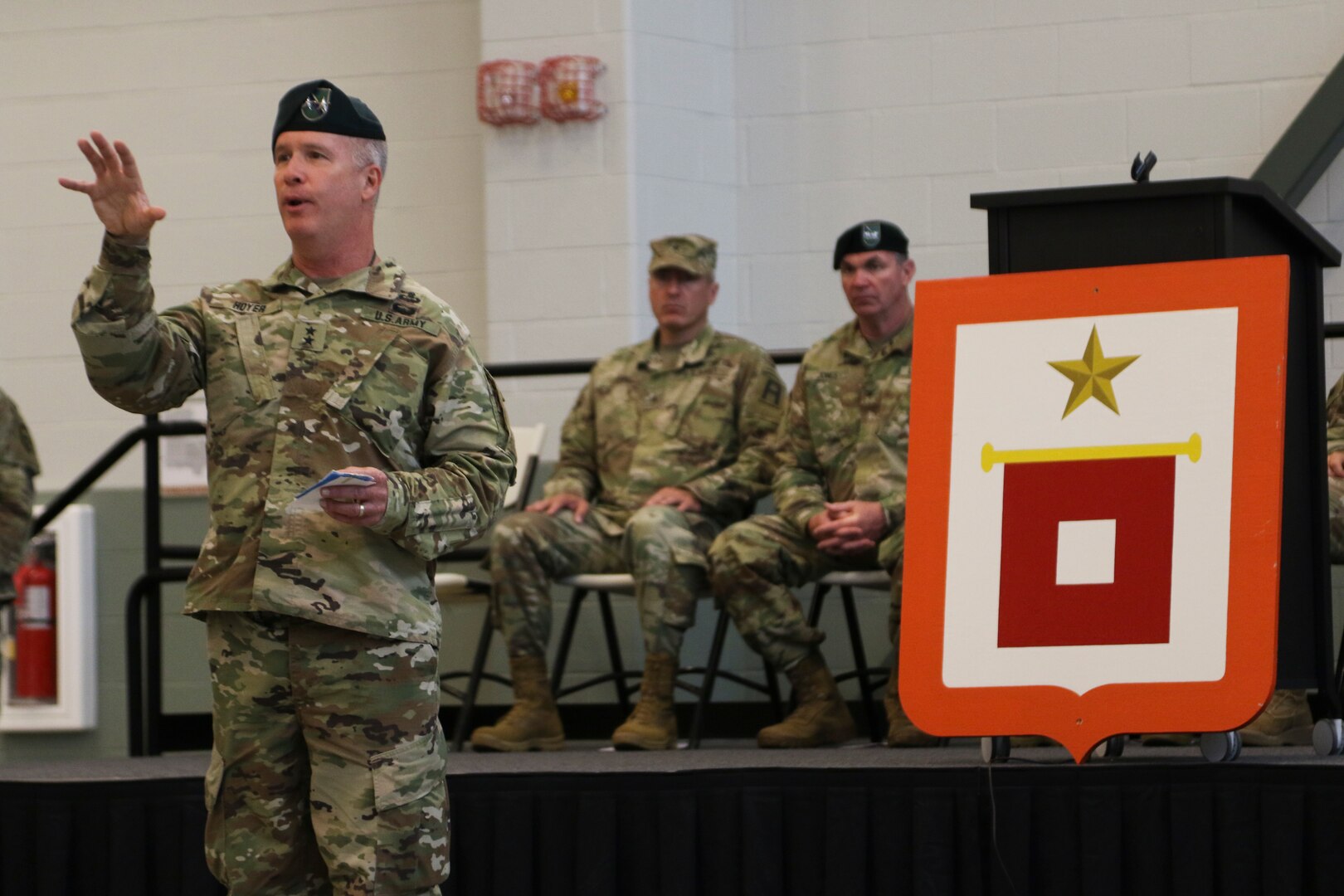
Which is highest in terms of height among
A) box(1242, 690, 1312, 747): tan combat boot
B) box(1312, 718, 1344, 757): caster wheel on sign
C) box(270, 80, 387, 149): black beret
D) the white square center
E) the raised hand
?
box(270, 80, 387, 149): black beret

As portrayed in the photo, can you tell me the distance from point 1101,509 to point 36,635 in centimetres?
389

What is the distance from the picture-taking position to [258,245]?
19.5 ft

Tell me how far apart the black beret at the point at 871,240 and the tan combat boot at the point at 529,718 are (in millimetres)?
1186

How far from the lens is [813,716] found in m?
4.21

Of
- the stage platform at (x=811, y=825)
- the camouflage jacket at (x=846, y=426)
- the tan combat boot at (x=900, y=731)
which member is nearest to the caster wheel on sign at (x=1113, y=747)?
the stage platform at (x=811, y=825)

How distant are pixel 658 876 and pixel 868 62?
2984 millimetres

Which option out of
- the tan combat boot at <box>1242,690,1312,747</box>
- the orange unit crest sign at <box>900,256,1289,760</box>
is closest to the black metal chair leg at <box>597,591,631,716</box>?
the tan combat boot at <box>1242,690,1312,747</box>

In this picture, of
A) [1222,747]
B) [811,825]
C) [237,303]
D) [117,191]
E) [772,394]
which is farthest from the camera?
[772,394]

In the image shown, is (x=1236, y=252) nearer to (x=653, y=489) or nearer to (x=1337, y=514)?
(x=1337, y=514)

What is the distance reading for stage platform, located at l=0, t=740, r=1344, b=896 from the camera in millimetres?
2953

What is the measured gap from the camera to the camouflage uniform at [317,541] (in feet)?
7.54

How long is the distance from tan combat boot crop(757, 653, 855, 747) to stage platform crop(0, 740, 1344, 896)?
0.28 meters

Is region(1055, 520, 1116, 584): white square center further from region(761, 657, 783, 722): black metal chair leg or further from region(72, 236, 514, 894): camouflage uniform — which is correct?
region(761, 657, 783, 722): black metal chair leg

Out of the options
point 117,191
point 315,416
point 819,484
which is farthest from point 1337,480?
point 117,191
